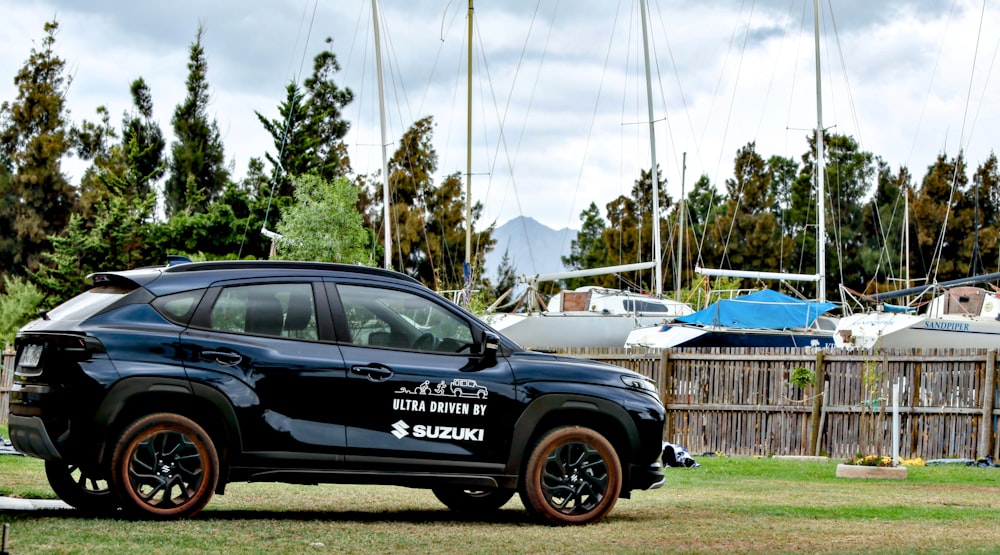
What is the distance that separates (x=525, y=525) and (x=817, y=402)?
13082 millimetres

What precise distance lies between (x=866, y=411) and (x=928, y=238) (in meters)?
39.9

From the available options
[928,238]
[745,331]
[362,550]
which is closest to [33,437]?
[362,550]

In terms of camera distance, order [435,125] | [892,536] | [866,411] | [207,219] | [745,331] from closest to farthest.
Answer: [892,536], [866,411], [745,331], [207,219], [435,125]

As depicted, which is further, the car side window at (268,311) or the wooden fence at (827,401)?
the wooden fence at (827,401)

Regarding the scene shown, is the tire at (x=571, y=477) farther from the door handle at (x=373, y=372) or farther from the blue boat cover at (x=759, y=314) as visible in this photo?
the blue boat cover at (x=759, y=314)

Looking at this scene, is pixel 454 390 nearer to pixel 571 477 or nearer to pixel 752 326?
pixel 571 477

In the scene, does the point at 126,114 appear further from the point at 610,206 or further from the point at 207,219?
the point at 610,206

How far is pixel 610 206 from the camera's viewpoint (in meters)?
→ 68.1

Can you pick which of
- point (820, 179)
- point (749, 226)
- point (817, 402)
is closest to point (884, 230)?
point (749, 226)

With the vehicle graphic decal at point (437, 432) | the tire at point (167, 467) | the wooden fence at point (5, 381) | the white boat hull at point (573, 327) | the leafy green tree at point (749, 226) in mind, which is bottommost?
the wooden fence at point (5, 381)

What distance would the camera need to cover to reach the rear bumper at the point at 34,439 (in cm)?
872

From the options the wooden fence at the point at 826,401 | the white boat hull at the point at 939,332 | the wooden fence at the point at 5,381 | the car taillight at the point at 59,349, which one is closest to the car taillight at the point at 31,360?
the car taillight at the point at 59,349

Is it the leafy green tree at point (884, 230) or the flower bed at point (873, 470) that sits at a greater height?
the leafy green tree at point (884, 230)

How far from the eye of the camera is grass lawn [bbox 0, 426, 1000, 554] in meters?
8.36
